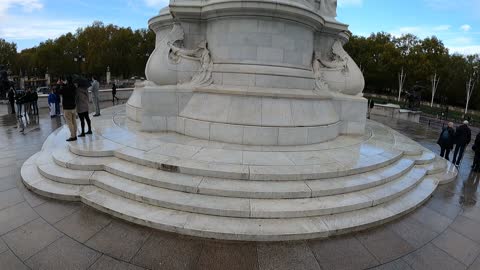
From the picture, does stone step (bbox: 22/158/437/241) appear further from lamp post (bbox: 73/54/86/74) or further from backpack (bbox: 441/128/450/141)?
lamp post (bbox: 73/54/86/74)

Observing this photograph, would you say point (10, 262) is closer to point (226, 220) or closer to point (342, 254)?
point (226, 220)

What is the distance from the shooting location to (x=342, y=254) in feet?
12.7

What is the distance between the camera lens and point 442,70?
50.8 m

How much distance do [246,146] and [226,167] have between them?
1802 mm

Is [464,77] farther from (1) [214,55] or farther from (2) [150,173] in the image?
(2) [150,173]

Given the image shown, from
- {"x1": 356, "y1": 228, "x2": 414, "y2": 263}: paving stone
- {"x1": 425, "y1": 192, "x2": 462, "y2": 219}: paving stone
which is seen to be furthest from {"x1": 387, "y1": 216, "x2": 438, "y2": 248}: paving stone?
{"x1": 425, "y1": 192, "x2": 462, "y2": 219}: paving stone

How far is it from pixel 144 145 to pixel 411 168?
6.70 m

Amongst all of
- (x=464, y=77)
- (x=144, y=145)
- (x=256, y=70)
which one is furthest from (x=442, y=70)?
(x=144, y=145)

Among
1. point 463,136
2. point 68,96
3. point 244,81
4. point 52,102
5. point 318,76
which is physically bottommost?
point 463,136

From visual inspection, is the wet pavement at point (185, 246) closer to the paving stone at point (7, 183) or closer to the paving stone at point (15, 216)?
the paving stone at point (15, 216)

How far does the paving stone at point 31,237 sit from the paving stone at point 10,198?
94 cm

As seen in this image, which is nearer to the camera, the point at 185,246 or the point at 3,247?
the point at 3,247

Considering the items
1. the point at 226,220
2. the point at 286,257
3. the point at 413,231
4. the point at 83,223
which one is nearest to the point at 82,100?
the point at 83,223

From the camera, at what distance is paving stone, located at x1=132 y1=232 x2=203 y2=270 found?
138 inches
